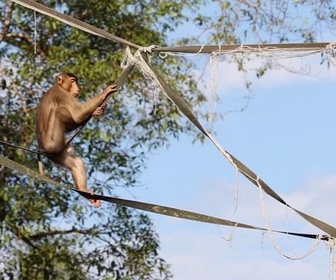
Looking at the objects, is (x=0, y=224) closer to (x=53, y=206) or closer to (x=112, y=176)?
(x=53, y=206)

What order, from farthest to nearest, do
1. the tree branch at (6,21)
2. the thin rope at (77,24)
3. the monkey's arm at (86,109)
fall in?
the tree branch at (6,21) < the monkey's arm at (86,109) < the thin rope at (77,24)

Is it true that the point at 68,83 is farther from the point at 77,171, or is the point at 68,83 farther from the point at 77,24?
the point at 77,24

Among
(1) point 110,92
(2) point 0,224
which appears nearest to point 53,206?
(2) point 0,224

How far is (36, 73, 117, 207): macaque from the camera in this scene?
415 centimetres

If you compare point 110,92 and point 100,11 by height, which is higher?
point 100,11

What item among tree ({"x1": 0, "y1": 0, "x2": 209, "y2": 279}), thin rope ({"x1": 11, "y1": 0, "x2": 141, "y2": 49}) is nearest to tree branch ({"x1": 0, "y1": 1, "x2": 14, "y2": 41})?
tree ({"x1": 0, "y1": 0, "x2": 209, "y2": 279})

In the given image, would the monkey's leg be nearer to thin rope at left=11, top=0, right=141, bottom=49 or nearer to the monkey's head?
the monkey's head

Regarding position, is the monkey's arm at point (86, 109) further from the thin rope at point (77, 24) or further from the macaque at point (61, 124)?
the thin rope at point (77, 24)

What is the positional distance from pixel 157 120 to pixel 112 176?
505mm

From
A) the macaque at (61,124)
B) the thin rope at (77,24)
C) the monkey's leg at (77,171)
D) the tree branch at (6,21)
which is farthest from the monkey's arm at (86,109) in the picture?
the tree branch at (6,21)

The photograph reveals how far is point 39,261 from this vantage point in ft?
23.5

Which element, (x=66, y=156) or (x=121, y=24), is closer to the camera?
(x=66, y=156)

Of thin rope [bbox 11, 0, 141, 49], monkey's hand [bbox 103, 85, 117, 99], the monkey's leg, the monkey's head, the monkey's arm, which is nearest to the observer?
thin rope [bbox 11, 0, 141, 49]

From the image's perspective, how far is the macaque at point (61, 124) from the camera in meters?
4.15
